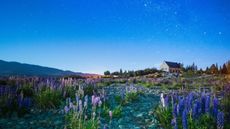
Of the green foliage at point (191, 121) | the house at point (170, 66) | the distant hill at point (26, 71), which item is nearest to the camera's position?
the green foliage at point (191, 121)

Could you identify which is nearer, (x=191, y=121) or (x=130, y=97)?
(x=191, y=121)

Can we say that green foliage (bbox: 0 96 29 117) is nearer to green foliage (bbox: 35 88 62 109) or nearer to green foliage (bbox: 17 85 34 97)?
green foliage (bbox: 35 88 62 109)

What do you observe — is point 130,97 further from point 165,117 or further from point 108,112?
point 165,117

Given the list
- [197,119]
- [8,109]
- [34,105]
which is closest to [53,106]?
[34,105]

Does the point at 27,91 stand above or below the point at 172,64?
below

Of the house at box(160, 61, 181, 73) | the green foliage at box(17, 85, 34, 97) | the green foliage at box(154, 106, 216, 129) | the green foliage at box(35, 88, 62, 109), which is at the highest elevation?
the house at box(160, 61, 181, 73)

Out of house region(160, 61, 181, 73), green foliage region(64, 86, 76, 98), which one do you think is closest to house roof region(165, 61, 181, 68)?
house region(160, 61, 181, 73)

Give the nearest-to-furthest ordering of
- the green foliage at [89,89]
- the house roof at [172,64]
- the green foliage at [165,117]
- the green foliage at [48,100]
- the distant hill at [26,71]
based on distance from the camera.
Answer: the green foliage at [165,117] → the green foliage at [48,100] → the green foliage at [89,89] → the house roof at [172,64] → the distant hill at [26,71]

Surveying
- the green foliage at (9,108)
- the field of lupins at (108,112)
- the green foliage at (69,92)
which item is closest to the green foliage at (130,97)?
the field of lupins at (108,112)

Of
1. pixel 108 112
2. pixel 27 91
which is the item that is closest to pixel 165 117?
pixel 108 112

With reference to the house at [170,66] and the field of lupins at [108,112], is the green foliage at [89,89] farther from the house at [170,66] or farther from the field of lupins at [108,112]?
the house at [170,66]

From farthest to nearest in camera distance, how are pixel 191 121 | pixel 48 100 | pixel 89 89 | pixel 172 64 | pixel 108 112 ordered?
pixel 172 64, pixel 89 89, pixel 48 100, pixel 108 112, pixel 191 121

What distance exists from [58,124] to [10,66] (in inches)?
5054

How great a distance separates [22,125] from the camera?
26.5 feet
